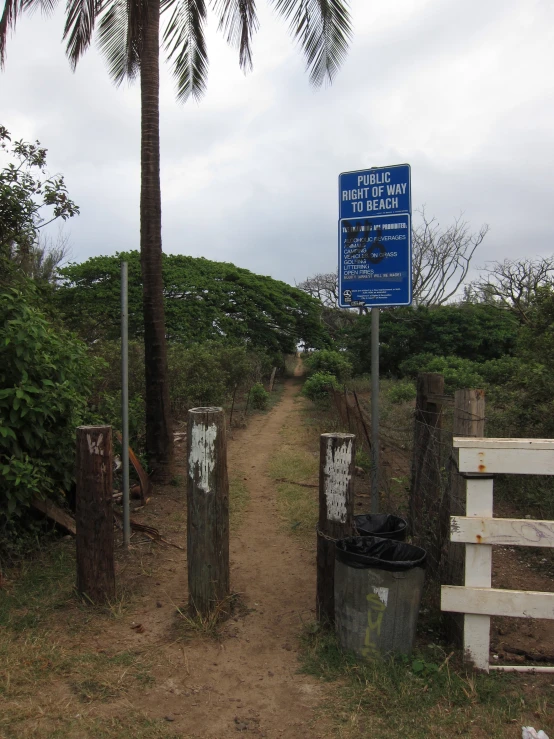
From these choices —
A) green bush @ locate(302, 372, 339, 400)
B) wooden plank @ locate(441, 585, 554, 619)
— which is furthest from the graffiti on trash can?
green bush @ locate(302, 372, 339, 400)

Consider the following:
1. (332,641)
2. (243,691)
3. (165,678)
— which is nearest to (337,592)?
(332,641)

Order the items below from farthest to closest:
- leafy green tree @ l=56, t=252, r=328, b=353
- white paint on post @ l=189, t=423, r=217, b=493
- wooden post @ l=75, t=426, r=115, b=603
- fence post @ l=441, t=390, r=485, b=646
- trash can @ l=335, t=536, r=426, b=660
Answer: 1. leafy green tree @ l=56, t=252, r=328, b=353
2. wooden post @ l=75, t=426, r=115, b=603
3. white paint on post @ l=189, t=423, r=217, b=493
4. fence post @ l=441, t=390, r=485, b=646
5. trash can @ l=335, t=536, r=426, b=660

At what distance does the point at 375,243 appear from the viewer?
15.0 ft

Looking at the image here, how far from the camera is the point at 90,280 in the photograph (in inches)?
998

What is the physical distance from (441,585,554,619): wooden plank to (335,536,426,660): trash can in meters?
0.21

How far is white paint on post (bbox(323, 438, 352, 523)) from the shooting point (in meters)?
3.72

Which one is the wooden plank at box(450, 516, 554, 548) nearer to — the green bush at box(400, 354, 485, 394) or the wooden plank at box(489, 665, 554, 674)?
the wooden plank at box(489, 665, 554, 674)

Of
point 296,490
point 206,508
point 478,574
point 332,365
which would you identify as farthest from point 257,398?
point 478,574

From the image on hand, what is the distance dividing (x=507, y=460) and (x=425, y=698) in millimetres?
1303

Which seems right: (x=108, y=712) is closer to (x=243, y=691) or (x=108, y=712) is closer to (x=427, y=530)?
(x=243, y=691)

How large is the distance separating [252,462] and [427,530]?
6213mm

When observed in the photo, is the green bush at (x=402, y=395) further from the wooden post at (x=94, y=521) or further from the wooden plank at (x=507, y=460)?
the wooden plank at (x=507, y=460)

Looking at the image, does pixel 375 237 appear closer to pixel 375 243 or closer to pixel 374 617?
pixel 375 243

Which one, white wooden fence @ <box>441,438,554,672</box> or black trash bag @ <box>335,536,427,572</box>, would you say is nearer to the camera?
white wooden fence @ <box>441,438,554,672</box>
